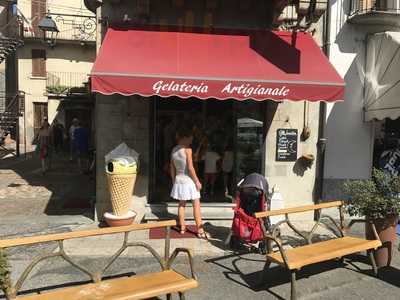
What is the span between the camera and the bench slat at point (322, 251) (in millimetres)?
4728

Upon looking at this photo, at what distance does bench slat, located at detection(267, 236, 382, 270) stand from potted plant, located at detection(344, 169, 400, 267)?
11.2 inches

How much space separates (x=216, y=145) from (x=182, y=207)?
6.81ft

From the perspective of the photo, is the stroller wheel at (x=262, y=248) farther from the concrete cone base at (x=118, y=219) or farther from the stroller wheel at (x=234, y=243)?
the concrete cone base at (x=118, y=219)

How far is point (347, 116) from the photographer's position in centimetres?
826

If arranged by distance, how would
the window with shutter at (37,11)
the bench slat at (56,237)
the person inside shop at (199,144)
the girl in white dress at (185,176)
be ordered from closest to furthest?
the bench slat at (56,237), the girl in white dress at (185,176), the person inside shop at (199,144), the window with shutter at (37,11)

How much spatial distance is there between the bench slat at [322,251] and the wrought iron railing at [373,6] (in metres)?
4.45

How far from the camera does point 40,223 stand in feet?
26.3

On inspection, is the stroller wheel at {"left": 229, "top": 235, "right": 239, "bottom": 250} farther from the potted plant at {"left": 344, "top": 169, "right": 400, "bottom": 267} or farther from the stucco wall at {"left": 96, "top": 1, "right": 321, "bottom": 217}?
the stucco wall at {"left": 96, "top": 1, "right": 321, "bottom": 217}

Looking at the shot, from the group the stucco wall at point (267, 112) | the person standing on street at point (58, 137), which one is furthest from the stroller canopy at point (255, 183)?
the person standing on street at point (58, 137)

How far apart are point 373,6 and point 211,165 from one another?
13.8 ft

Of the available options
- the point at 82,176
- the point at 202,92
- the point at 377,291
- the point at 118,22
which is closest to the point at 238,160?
the point at 202,92

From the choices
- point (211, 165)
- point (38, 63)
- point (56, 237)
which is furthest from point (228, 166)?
point (38, 63)

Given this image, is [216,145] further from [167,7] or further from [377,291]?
[377,291]

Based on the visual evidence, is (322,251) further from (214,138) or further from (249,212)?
(214,138)
